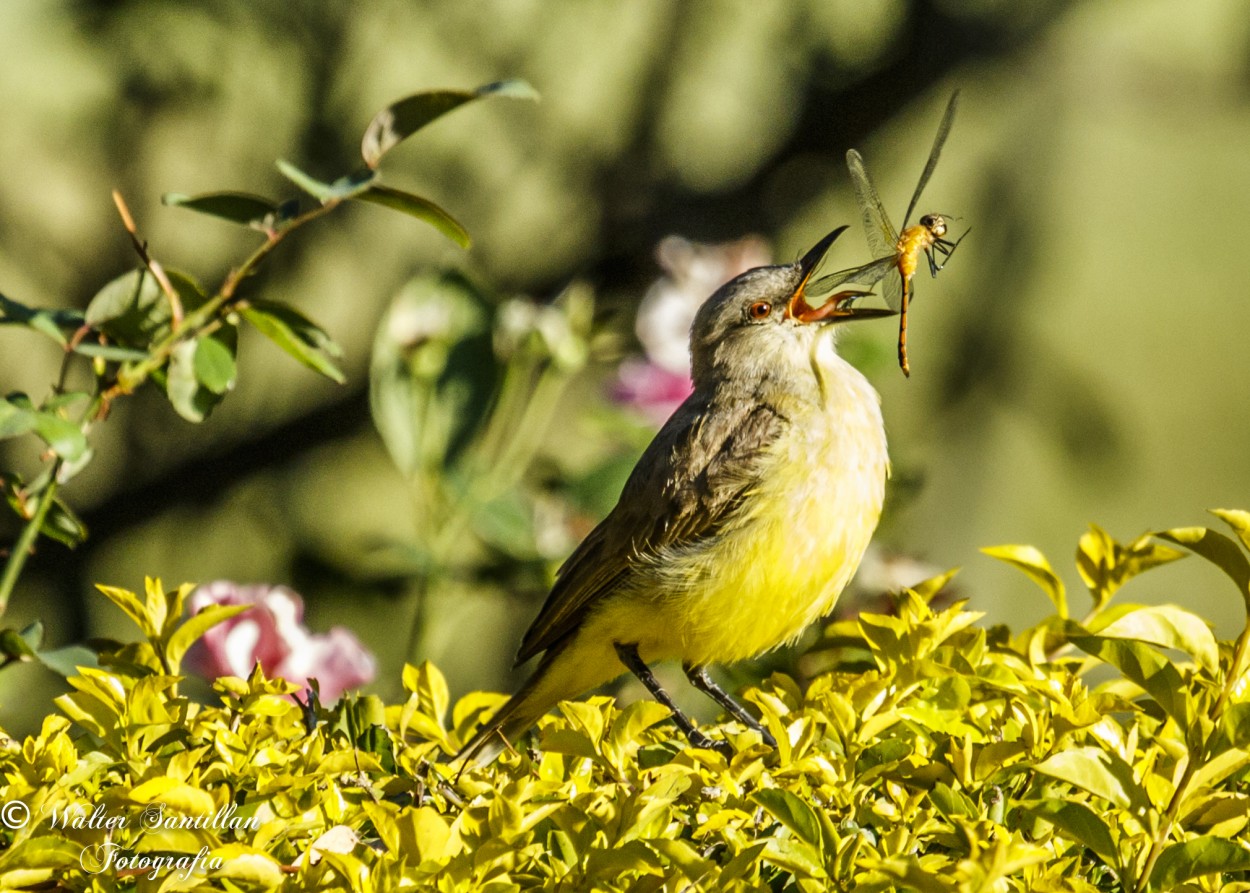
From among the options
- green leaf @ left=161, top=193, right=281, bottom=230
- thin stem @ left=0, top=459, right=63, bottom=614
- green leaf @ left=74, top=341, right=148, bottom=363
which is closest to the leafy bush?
thin stem @ left=0, top=459, right=63, bottom=614

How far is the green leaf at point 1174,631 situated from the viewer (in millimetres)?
1649

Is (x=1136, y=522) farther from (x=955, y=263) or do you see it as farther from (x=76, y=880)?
(x=76, y=880)

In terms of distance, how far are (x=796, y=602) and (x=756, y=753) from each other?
1359mm

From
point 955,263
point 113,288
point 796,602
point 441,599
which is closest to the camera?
point 113,288

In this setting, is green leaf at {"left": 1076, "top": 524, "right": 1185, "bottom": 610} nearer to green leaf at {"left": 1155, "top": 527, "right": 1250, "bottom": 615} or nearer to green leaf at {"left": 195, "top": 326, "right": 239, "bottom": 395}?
green leaf at {"left": 1155, "top": 527, "right": 1250, "bottom": 615}

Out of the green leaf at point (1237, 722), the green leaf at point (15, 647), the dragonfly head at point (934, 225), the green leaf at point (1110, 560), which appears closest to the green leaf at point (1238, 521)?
the green leaf at point (1237, 722)

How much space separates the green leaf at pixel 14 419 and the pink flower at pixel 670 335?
2211mm

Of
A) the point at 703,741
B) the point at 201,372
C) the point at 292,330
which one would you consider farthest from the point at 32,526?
the point at 703,741

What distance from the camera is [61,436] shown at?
2.11 meters

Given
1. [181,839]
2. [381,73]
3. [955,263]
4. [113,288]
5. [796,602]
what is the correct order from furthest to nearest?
[955,263], [381,73], [796,602], [113,288], [181,839]

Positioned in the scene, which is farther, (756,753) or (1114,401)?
(1114,401)

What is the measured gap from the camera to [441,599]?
449cm

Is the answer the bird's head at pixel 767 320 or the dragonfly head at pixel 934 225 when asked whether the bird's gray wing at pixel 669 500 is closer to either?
the bird's head at pixel 767 320

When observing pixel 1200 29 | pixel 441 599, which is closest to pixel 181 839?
pixel 441 599
